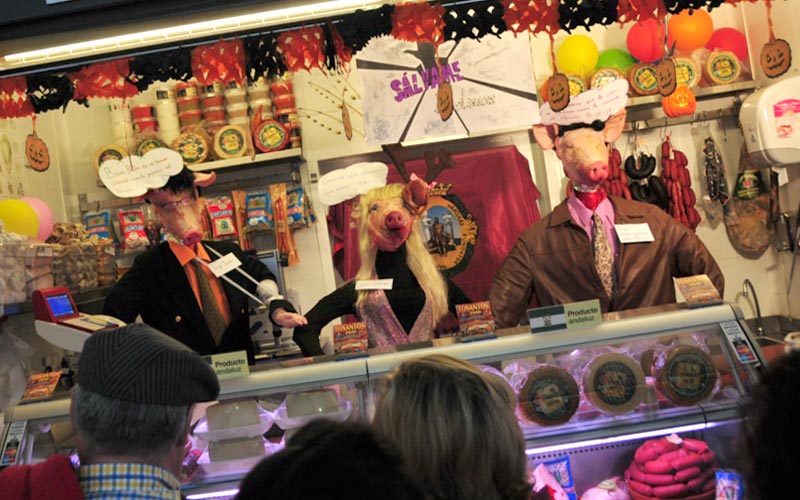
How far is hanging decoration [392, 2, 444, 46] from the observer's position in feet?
9.83

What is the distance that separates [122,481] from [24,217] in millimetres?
3400

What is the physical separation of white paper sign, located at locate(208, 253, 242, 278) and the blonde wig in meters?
0.59

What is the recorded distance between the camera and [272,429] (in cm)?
257

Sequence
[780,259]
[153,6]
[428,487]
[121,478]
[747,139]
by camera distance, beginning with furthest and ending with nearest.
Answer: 1. [780,259]
2. [747,139]
3. [153,6]
4. [428,487]
5. [121,478]

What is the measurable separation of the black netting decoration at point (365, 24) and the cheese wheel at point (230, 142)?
7.52 ft

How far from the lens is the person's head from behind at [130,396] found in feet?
4.72

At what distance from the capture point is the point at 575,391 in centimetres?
249

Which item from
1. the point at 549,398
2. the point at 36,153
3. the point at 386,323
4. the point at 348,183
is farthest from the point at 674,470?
the point at 36,153

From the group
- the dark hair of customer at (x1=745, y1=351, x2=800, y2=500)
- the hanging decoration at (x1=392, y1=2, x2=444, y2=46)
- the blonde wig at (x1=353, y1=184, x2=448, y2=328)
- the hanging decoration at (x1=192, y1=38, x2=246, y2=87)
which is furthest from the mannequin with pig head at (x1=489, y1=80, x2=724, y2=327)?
the dark hair of customer at (x1=745, y1=351, x2=800, y2=500)

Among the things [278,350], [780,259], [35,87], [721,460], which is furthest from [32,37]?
[780,259]

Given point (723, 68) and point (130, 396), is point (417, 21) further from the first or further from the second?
point (723, 68)

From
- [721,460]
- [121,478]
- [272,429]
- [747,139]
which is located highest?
[747,139]

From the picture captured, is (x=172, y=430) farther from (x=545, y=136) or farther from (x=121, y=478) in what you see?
(x=545, y=136)

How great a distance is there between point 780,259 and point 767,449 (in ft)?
15.9
